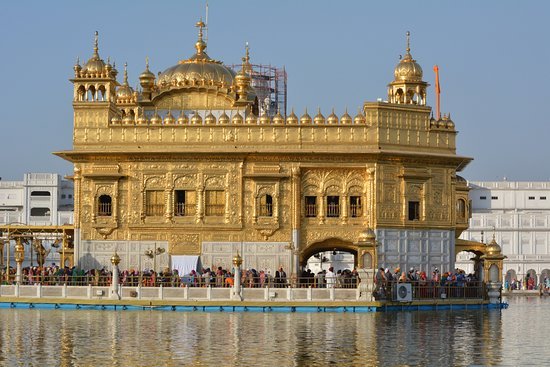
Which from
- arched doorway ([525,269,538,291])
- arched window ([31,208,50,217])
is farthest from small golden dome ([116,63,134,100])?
arched window ([31,208,50,217])

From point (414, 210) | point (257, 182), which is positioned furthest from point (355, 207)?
point (257, 182)

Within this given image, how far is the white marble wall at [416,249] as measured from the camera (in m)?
44.5

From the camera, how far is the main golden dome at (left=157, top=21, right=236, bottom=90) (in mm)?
48875

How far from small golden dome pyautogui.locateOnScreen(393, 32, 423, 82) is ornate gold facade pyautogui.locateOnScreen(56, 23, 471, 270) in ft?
→ 6.10

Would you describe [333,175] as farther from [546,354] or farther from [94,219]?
[546,354]

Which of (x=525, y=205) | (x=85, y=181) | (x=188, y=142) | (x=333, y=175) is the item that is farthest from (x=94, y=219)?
(x=525, y=205)

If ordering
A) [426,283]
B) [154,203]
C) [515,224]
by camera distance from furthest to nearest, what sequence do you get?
[515,224], [154,203], [426,283]

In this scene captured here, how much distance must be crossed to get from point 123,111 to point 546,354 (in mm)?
28104

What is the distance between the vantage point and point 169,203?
45031 mm

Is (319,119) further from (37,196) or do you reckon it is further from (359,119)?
(37,196)

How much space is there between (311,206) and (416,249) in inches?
172

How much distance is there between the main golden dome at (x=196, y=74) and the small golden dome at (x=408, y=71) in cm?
719

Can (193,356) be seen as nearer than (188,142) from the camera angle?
Yes

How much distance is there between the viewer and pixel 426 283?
4122 cm
